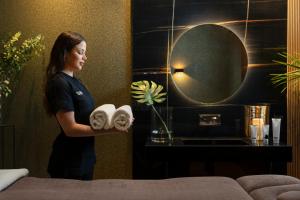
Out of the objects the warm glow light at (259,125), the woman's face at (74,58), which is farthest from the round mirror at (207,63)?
the woman's face at (74,58)

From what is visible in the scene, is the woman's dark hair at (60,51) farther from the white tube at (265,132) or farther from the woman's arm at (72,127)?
the white tube at (265,132)

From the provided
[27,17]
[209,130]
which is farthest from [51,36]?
[209,130]

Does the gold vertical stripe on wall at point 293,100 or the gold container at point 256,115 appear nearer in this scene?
the gold container at point 256,115

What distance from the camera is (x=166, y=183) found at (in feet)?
5.54

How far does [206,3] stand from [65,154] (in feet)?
5.44

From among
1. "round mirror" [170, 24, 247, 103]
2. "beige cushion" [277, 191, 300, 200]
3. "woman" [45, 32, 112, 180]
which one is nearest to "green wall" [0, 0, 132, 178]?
"round mirror" [170, 24, 247, 103]

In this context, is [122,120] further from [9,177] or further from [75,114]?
[9,177]

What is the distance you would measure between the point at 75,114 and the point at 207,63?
4.26 ft

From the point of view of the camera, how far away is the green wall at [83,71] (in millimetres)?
3256

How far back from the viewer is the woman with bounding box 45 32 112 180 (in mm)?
2207

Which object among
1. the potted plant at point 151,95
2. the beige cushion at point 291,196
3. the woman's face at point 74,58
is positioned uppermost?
the woman's face at point 74,58

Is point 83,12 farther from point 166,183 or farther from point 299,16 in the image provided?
point 166,183

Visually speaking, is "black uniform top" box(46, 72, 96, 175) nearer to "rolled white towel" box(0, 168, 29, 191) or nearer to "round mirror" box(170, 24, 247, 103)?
"rolled white towel" box(0, 168, 29, 191)

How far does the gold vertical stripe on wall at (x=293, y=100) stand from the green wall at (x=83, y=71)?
1.22 metres
